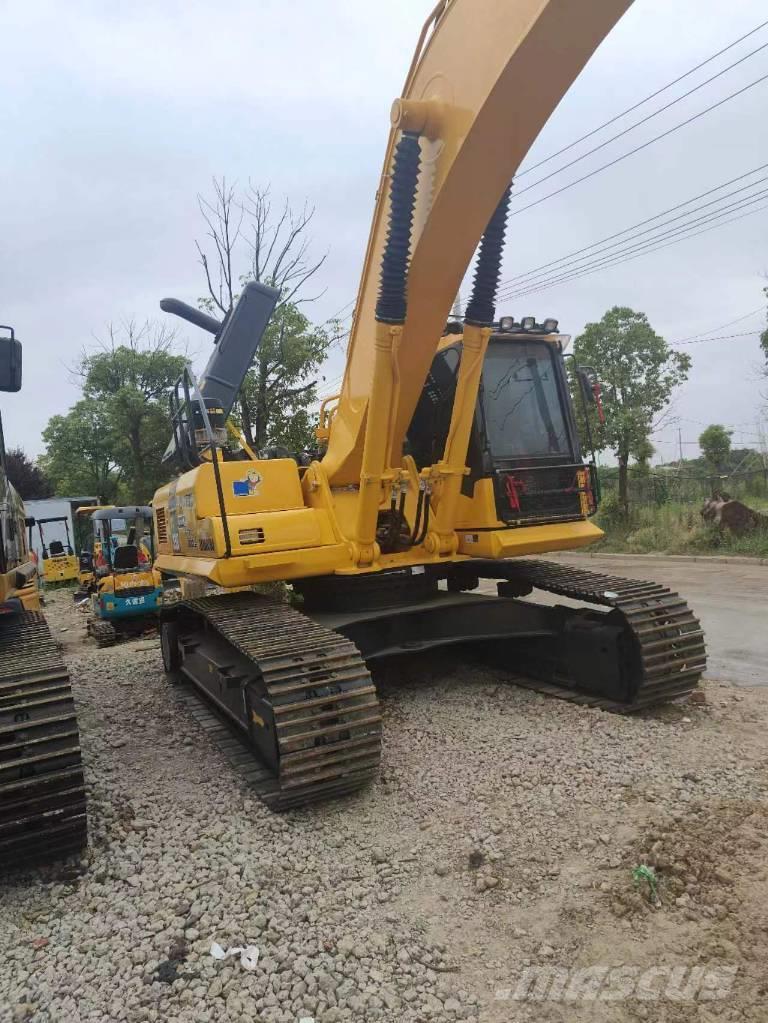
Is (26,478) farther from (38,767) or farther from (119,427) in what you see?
(38,767)

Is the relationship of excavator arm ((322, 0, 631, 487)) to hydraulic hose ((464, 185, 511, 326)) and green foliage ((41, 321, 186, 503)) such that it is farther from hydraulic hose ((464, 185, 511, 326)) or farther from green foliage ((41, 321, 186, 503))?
green foliage ((41, 321, 186, 503))

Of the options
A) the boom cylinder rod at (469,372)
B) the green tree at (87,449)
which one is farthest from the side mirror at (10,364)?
the green tree at (87,449)

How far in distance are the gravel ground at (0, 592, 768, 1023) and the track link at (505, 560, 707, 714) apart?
25cm

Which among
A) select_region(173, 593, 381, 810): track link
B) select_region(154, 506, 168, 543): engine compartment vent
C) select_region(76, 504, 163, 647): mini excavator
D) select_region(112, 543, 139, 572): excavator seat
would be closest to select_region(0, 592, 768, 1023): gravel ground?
select_region(173, 593, 381, 810): track link

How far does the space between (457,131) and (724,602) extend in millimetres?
7739

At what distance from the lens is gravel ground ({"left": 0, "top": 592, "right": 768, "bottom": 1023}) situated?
7.78 ft

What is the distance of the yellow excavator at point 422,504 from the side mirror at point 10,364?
1295 millimetres

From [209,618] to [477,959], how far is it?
9.63ft

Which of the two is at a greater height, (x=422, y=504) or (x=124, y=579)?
(x=422, y=504)

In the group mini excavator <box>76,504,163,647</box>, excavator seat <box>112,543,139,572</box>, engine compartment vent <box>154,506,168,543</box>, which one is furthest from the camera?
excavator seat <box>112,543,139,572</box>

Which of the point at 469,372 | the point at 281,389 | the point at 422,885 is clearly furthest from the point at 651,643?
the point at 281,389

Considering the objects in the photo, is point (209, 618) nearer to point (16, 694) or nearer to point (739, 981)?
point (16, 694)

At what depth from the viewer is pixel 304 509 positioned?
5219 millimetres

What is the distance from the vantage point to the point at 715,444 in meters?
20.5
